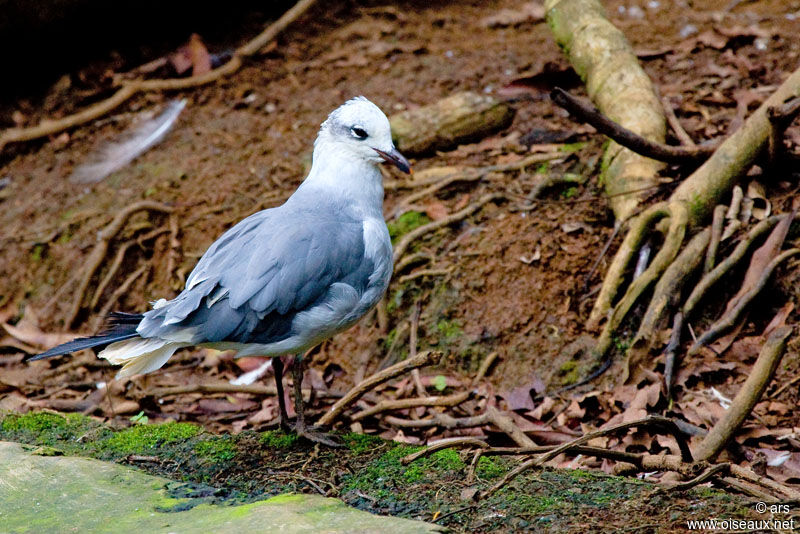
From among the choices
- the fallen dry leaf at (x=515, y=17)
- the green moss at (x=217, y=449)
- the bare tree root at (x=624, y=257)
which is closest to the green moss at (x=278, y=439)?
the green moss at (x=217, y=449)

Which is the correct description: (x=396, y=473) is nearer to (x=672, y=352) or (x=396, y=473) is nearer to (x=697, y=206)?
(x=672, y=352)

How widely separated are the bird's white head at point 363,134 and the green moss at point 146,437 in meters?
1.51

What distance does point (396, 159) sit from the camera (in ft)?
13.0

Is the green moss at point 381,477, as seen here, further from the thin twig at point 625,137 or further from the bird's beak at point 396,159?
the thin twig at point 625,137

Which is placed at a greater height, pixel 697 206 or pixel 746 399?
pixel 697 206

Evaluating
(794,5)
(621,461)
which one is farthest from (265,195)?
(794,5)

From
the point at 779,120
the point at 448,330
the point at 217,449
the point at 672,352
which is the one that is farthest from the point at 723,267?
the point at 217,449

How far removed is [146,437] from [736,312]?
2.89 m

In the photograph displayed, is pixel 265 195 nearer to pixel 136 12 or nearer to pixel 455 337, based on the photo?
pixel 455 337

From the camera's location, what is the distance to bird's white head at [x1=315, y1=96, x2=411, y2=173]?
398 centimetres

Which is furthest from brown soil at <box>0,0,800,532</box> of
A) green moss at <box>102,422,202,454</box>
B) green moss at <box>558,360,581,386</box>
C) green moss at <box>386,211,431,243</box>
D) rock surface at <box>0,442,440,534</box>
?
rock surface at <box>0,442,440,534</box>

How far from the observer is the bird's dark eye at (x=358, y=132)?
13.1ft

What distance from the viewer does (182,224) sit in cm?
622

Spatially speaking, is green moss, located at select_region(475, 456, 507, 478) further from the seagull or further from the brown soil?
the brown soil
